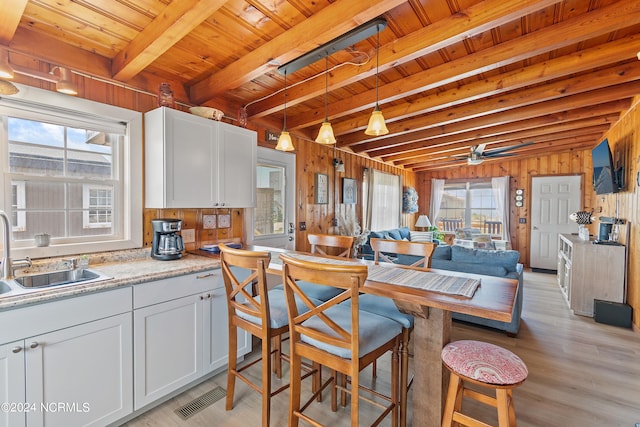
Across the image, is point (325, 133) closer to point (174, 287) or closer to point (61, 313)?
point (174, 287)

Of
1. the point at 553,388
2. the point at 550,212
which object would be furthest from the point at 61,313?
the point at 550,212

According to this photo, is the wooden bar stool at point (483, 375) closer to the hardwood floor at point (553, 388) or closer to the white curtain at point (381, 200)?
the hardwood floor at point (553, 388)

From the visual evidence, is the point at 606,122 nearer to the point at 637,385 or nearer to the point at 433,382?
the point at 637,385

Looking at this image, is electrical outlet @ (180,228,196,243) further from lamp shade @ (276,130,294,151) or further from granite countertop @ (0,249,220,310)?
lamp shade @ (276,130,294,151)

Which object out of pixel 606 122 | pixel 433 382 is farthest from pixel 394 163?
pixel 433 382

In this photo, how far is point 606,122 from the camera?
4.37m

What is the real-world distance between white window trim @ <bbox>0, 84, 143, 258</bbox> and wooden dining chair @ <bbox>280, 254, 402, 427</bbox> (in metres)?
1.68

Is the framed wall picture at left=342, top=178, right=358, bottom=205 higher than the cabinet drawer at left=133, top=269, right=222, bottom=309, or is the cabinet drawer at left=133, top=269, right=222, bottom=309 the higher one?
the framed wall picture at left=342, top=178, right=358, bottom=205

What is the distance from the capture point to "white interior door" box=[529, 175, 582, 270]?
6.14 meters

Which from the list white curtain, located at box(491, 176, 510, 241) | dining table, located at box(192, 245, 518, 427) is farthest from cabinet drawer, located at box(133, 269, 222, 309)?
white curtain, located at box(491, 176, 510, 241)

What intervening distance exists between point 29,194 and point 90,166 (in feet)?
1.36

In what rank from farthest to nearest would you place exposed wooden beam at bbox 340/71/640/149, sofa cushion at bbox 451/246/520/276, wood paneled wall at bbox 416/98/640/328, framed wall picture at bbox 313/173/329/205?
framed wall picture at bbox 313/173/329/205
wood paneled wall at bbox 416/98/640/328
sofa cushion at bbox 451/246/520/276
exposed wooden beam at bbox 340/71/640/149

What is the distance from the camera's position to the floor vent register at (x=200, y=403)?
1.93 metres

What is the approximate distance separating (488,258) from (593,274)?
5.41 feet
